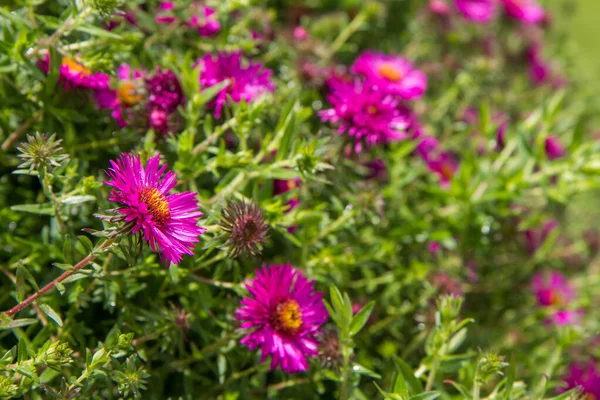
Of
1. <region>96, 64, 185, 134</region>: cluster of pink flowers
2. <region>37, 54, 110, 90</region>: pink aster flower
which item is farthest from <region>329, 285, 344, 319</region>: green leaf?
<region>37, 54, 110, 90</region>: pink aster flower

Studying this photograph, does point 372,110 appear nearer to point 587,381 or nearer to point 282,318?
point 282,318

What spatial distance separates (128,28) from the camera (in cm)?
107

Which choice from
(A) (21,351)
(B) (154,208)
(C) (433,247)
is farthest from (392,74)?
(A) (21,351)

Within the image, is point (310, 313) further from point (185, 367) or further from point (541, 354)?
point (541, 354)

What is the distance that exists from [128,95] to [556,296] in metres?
1.00

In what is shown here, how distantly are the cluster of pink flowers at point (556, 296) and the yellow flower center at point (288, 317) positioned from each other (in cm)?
69

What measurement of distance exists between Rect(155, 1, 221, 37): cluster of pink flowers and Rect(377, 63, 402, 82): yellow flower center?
1.11 feet

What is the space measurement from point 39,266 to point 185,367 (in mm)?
257

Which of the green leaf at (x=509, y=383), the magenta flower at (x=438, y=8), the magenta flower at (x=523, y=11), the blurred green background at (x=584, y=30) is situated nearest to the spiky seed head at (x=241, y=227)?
the green leaf at (x=509, y=383)

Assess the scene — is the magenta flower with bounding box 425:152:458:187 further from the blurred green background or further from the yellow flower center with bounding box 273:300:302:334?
the blurred green background

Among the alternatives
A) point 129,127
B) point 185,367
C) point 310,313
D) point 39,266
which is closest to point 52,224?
point 39,266

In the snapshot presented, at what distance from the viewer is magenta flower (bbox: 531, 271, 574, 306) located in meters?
1.31

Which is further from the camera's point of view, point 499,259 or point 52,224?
point 499,259

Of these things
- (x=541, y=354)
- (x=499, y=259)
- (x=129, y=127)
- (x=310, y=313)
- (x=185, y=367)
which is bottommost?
(x=541, y=354)
